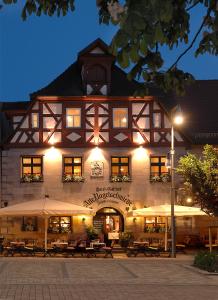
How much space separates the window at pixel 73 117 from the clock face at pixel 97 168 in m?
2.25

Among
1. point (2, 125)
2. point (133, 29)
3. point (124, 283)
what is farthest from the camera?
point (2, 125)

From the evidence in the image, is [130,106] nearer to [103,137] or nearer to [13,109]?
[103,137]

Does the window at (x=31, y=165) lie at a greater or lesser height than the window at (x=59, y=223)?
greater

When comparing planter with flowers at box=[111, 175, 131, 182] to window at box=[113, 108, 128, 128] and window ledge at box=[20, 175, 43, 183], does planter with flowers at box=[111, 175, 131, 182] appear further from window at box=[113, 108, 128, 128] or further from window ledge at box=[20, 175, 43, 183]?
window ledge at box=[20, 175, 43, 183]

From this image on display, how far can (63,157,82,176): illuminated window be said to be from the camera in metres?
35.9

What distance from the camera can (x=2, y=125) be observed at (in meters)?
39.4

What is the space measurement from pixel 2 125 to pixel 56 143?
510 centimetres

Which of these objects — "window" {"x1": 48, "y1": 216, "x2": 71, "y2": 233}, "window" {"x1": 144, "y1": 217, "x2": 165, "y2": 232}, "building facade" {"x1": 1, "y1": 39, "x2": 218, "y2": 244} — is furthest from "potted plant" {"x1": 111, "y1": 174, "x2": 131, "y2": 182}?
"window" {"x1": 48, "y1": 216, "x2": 71, "y2": 233}

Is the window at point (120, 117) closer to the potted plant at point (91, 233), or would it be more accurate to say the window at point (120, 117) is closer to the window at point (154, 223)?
the window at point (154, 223)

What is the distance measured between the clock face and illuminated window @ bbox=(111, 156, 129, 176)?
0.64 m

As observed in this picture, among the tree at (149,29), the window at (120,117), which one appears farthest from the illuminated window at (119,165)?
the tree at (149,29)

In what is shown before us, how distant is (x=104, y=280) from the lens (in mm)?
19000

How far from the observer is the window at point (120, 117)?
119ft

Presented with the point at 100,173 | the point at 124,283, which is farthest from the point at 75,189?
the point at 124,283
